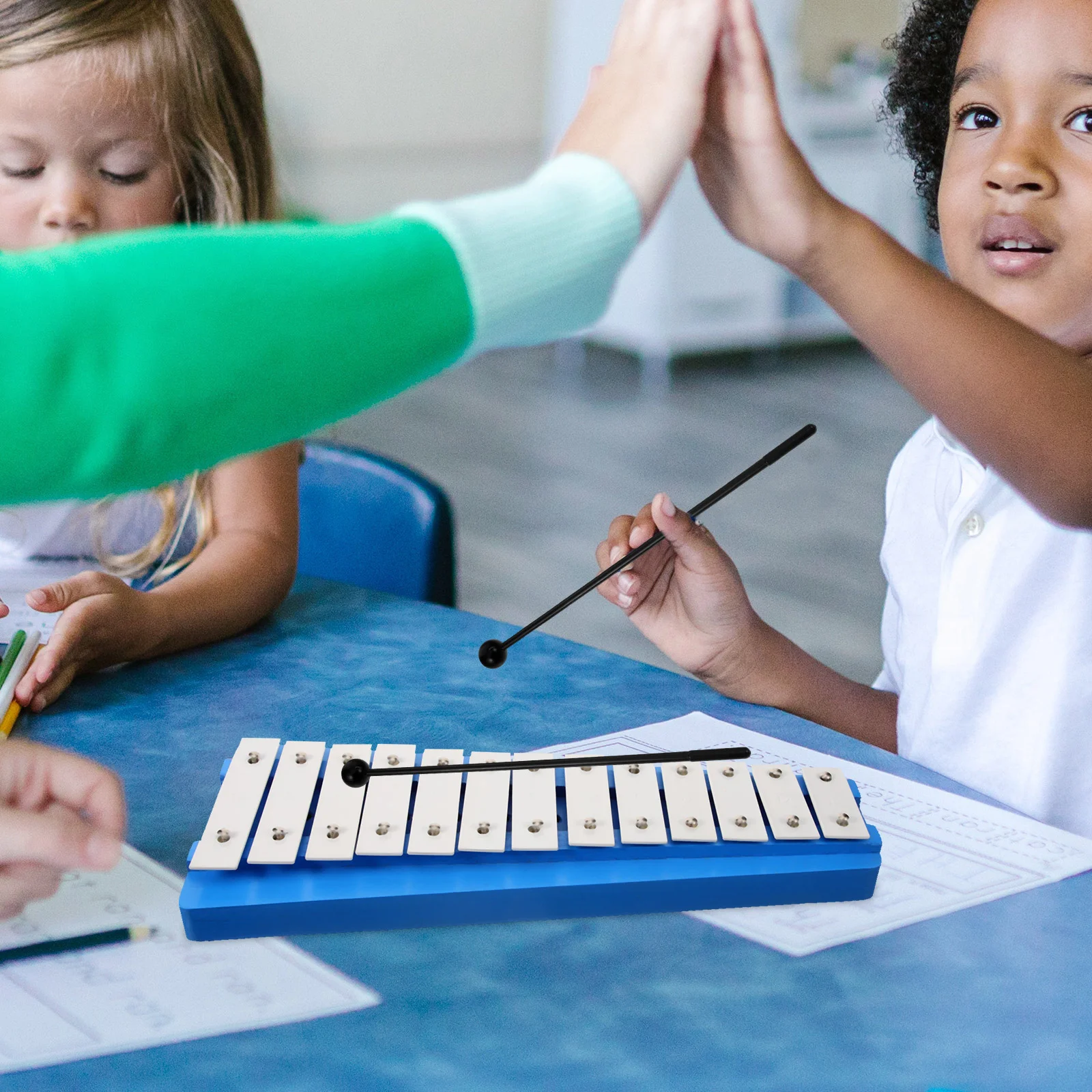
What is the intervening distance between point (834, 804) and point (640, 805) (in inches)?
4.1

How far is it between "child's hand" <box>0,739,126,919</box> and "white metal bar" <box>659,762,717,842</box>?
274 mm

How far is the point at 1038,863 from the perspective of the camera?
758 millimetres

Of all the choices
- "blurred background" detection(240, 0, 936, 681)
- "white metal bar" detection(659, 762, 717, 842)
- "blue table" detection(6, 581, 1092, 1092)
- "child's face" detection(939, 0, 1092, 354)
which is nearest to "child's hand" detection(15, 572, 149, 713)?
"blue table" detection(6, 581, 1092, 1092)

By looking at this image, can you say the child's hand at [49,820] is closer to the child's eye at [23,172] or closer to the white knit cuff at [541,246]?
the white knit cuff at [541,246]

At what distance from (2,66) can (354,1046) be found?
94 centimetres

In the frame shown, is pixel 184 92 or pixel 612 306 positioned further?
pixel 612 306

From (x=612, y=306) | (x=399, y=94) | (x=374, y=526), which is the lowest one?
(x=612, y=306)

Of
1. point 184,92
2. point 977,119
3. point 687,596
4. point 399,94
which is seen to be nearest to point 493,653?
point 687,596

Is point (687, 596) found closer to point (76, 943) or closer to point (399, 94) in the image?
point (76, 943)

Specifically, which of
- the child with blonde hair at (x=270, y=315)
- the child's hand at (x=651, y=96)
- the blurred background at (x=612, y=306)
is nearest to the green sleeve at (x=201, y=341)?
the child with blonde hair at (x=270, y=315)

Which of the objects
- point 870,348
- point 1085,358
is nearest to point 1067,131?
point 1085,358

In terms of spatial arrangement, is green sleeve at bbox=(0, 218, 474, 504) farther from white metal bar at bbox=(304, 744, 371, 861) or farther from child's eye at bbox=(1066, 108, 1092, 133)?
child's eye at bbox=(1066, 108, 1092, 133)

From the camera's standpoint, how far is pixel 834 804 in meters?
0.75

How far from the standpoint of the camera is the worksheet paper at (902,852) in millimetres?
689
